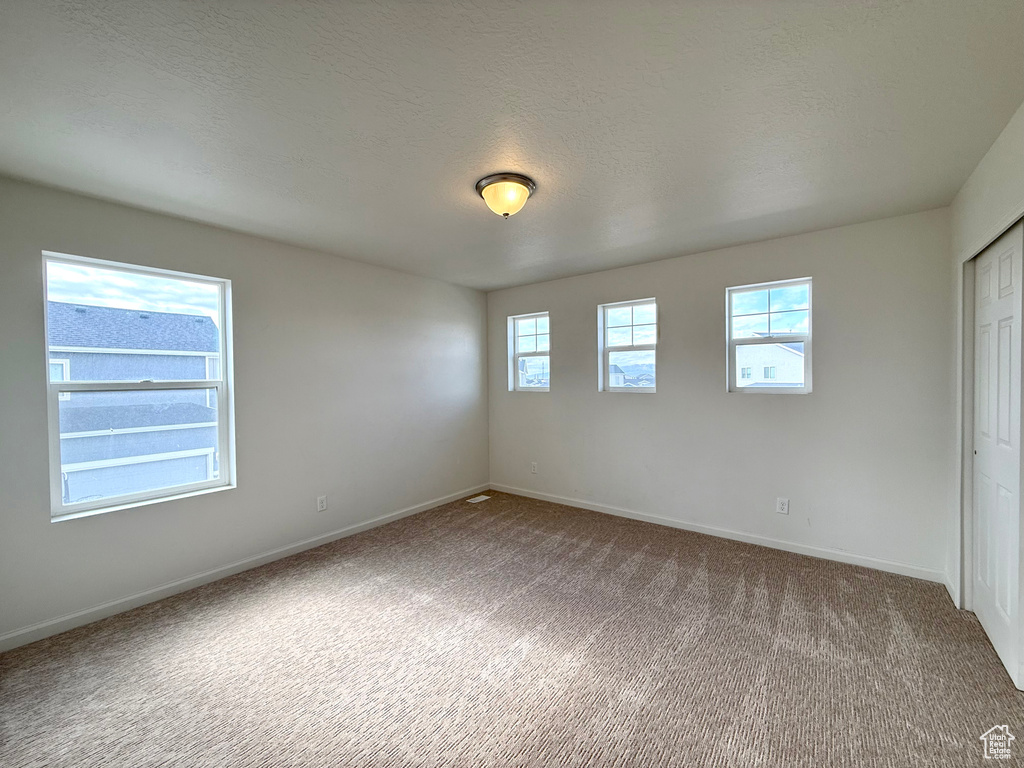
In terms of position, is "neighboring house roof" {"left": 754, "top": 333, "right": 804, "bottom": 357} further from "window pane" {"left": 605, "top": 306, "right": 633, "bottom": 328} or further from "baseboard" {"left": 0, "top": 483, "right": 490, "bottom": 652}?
"baseboard" {"left": 0, "top": 483, "right": 490, "bottom": 652}

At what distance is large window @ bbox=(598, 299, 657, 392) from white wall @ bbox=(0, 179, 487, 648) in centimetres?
164

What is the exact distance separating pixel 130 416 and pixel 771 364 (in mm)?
4721

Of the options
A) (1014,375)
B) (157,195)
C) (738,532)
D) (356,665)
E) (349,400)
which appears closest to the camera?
(1014,375)

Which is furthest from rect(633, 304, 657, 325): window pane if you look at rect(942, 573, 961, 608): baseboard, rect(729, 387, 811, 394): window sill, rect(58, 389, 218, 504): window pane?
rect(58, 389, 218, 504): window pane

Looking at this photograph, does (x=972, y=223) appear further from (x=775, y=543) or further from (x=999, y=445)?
(x=775, y=543)

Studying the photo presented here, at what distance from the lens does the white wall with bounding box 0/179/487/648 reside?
7.61ft

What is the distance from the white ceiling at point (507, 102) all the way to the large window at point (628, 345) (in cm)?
153

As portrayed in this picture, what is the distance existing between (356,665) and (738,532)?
3.13 metres

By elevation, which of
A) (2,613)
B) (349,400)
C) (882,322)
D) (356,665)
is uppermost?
(882,322)

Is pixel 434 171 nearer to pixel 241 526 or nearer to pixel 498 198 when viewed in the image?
pixel 498 198

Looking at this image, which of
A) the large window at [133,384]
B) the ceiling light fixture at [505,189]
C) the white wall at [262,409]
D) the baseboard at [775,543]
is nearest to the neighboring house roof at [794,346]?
the baseboard at [775,543]

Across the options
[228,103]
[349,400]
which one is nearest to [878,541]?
[349,400]

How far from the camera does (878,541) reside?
10.1 feet

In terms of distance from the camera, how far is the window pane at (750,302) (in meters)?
3.57
